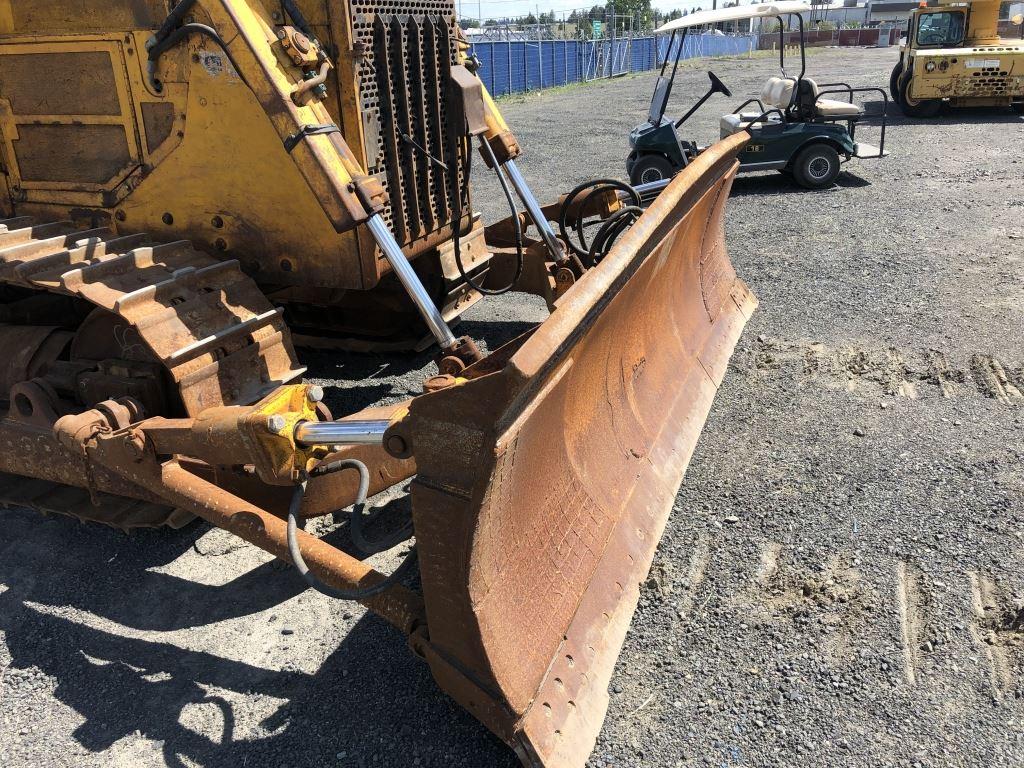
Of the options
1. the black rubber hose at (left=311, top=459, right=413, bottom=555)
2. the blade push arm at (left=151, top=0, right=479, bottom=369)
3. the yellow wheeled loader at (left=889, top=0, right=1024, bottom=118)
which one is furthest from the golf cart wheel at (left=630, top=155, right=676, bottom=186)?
the yellow wheeled loader at (left=889, top=0, right=1024, bottom=118)

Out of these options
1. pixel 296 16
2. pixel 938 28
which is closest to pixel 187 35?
pixel 296 16

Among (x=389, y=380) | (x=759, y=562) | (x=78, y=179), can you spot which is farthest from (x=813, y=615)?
(x=78, y=179)

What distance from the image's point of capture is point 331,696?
2.74m

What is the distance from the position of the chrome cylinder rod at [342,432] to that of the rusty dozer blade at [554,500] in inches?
14.4

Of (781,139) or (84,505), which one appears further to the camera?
(781,139)

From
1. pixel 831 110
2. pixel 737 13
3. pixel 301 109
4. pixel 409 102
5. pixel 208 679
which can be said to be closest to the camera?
pixel 208 679

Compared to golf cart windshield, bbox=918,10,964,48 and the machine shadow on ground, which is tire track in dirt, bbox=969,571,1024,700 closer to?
the machine shadow on ground

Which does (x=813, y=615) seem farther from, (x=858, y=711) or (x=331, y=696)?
(x=331, y=696)

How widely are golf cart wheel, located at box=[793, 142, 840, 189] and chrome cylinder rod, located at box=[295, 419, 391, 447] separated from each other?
9.21 metres

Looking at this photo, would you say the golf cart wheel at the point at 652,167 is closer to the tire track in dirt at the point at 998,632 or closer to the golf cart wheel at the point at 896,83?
the tire track in dirt at the point at 998,632

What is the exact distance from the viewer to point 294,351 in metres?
3.71

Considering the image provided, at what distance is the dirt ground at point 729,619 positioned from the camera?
254 cm

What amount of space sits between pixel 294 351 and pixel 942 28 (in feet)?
60.8

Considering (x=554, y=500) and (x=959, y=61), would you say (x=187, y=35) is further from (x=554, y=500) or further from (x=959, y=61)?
(x=959, y=61)
